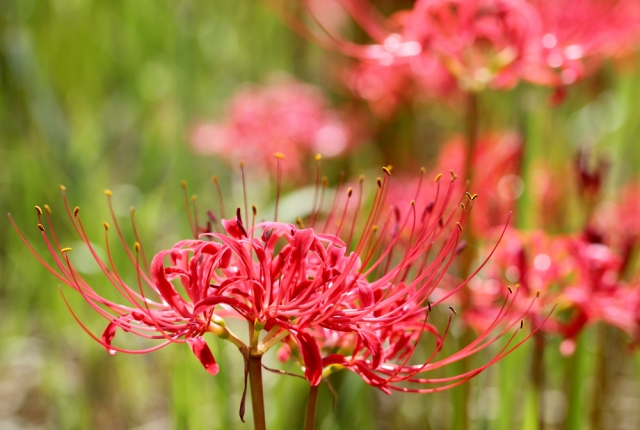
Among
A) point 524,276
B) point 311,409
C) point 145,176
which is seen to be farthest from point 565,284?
point 145,176

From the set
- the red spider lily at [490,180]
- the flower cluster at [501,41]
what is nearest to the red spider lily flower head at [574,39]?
the flower cluster at [501,41]

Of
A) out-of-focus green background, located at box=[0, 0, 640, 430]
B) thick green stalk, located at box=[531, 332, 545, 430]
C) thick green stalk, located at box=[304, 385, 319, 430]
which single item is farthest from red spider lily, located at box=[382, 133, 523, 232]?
thick green stalk, located at box=[304, 385, 319, 430]

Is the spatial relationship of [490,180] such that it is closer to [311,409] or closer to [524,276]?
[524,276]

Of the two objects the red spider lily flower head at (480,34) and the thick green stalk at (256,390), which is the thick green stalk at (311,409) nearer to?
the thick green stalk at (256,390)

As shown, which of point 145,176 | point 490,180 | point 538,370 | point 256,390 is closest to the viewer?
point 256,390

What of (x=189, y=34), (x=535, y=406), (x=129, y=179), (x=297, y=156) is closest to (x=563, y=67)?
(x=535, y=406)

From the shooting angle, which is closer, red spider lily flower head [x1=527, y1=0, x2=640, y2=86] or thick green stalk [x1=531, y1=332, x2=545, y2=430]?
thick green stalk [x1=531, y1=332, x2=545, y2=430]

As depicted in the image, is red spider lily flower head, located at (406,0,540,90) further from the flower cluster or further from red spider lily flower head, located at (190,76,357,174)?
red spider lily flower head, located at (190,76,357,174)
